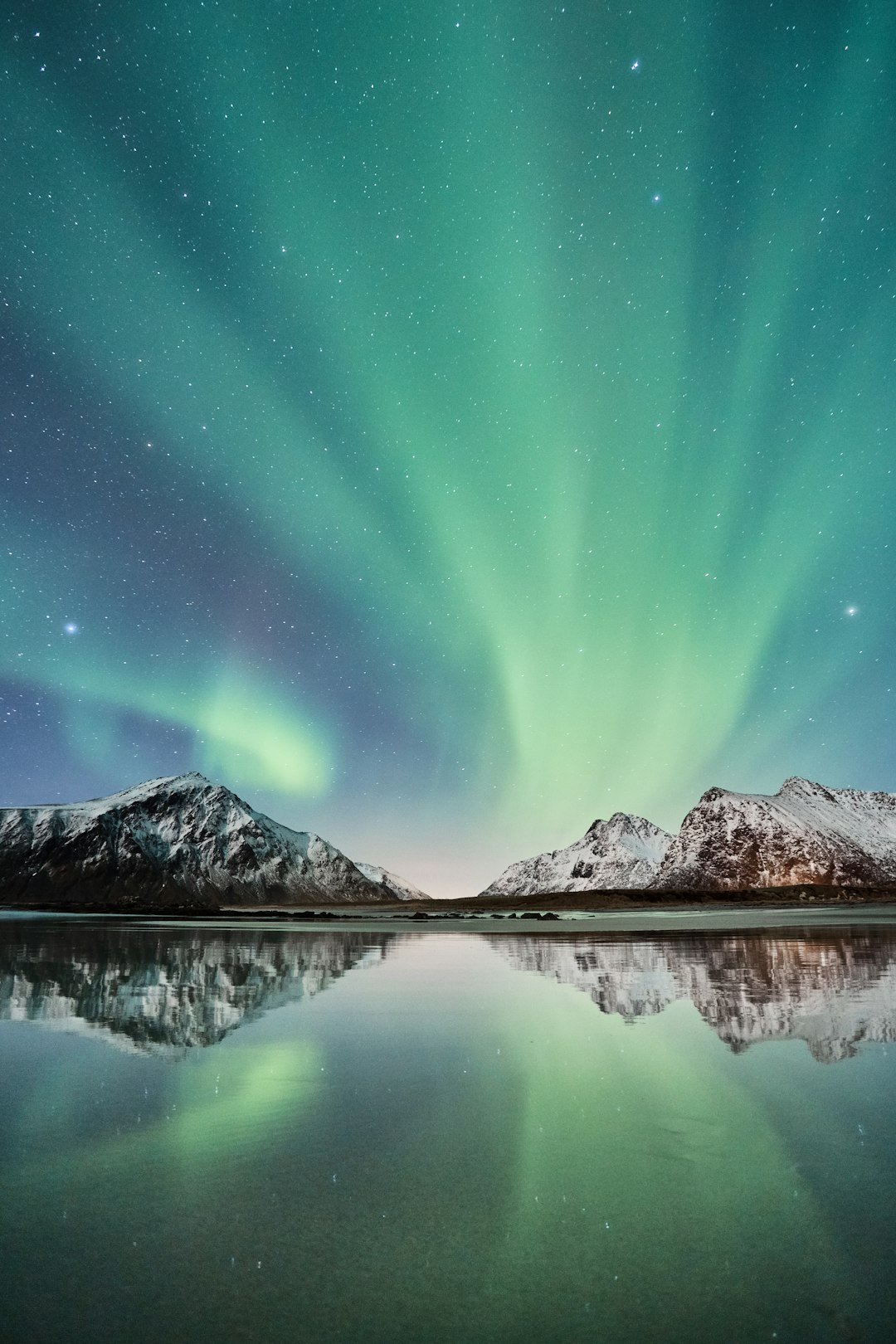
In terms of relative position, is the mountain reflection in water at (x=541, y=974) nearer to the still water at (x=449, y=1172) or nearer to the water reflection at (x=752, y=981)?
the water reflection at (x=752, y=981)

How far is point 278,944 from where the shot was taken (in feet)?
103

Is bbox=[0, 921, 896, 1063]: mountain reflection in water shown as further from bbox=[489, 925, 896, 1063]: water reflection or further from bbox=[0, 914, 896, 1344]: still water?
bbox=[0, 914, 896, 1344]: still water

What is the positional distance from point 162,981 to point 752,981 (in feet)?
45.3

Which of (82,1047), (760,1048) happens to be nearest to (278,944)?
(82,1047)

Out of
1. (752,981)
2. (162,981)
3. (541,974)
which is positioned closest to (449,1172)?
(752,981)

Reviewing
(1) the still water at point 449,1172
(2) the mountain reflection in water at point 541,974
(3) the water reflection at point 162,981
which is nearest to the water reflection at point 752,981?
Result: (2) the mountain reflection in water at point 541,974

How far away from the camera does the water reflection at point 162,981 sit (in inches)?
465

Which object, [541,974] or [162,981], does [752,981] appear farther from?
[162,981]

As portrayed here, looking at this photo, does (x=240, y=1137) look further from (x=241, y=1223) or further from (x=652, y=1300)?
(x=652, y=1300)

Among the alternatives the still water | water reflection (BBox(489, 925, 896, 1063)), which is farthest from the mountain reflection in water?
the still water

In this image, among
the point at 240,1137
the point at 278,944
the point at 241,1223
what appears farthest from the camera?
the point at 278,944

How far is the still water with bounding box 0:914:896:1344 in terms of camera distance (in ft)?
12.8

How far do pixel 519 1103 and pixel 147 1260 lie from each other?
4394mm

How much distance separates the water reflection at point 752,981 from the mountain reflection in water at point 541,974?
5 centimetres
